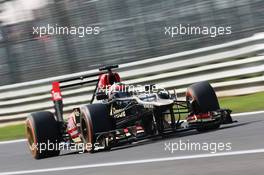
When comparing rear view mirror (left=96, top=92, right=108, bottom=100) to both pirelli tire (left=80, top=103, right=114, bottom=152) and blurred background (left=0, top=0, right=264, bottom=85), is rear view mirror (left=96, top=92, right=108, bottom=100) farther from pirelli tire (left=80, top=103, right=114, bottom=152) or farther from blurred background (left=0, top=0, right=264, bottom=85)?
blurred background (left=0, top=0, right=264, bottom=85)

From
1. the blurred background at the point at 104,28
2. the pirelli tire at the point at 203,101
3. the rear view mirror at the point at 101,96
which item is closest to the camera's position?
the pirelli tire at the point at 203,101

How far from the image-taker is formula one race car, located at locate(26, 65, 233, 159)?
9.80 m

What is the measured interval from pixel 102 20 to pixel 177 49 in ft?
6.74

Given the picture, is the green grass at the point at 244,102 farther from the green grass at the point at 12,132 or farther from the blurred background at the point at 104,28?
the green grass at the point at 12,132

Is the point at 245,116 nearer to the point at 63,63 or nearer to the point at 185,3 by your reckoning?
the point at 185,3

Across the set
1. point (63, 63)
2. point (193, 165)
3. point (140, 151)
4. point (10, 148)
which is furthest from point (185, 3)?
point (193, 165)

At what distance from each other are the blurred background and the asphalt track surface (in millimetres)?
→ 3129

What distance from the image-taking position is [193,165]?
7590mm

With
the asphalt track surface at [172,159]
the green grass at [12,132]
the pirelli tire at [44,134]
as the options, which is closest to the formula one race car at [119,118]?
the pirelli tire at [44,134]

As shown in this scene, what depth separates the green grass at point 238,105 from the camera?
12.6 metres

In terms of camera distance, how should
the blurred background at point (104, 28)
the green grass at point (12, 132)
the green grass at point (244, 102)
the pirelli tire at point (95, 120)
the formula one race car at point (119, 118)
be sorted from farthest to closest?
the green grass at point (12, 132), the blurred background at point (104, 28), the green grass at point (244, 102), the formula one race car at point (119, 118), the pirelli tire at point (95, 120)

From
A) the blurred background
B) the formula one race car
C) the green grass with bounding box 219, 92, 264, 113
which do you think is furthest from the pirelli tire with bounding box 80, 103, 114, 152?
the blurred background

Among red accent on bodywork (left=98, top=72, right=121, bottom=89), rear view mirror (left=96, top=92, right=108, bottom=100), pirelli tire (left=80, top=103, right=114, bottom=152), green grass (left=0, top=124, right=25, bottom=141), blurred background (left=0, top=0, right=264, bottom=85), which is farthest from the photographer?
green grass (left=0, top=124, right=25, bottom=141)

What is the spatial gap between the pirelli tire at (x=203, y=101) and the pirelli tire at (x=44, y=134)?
2107mm
